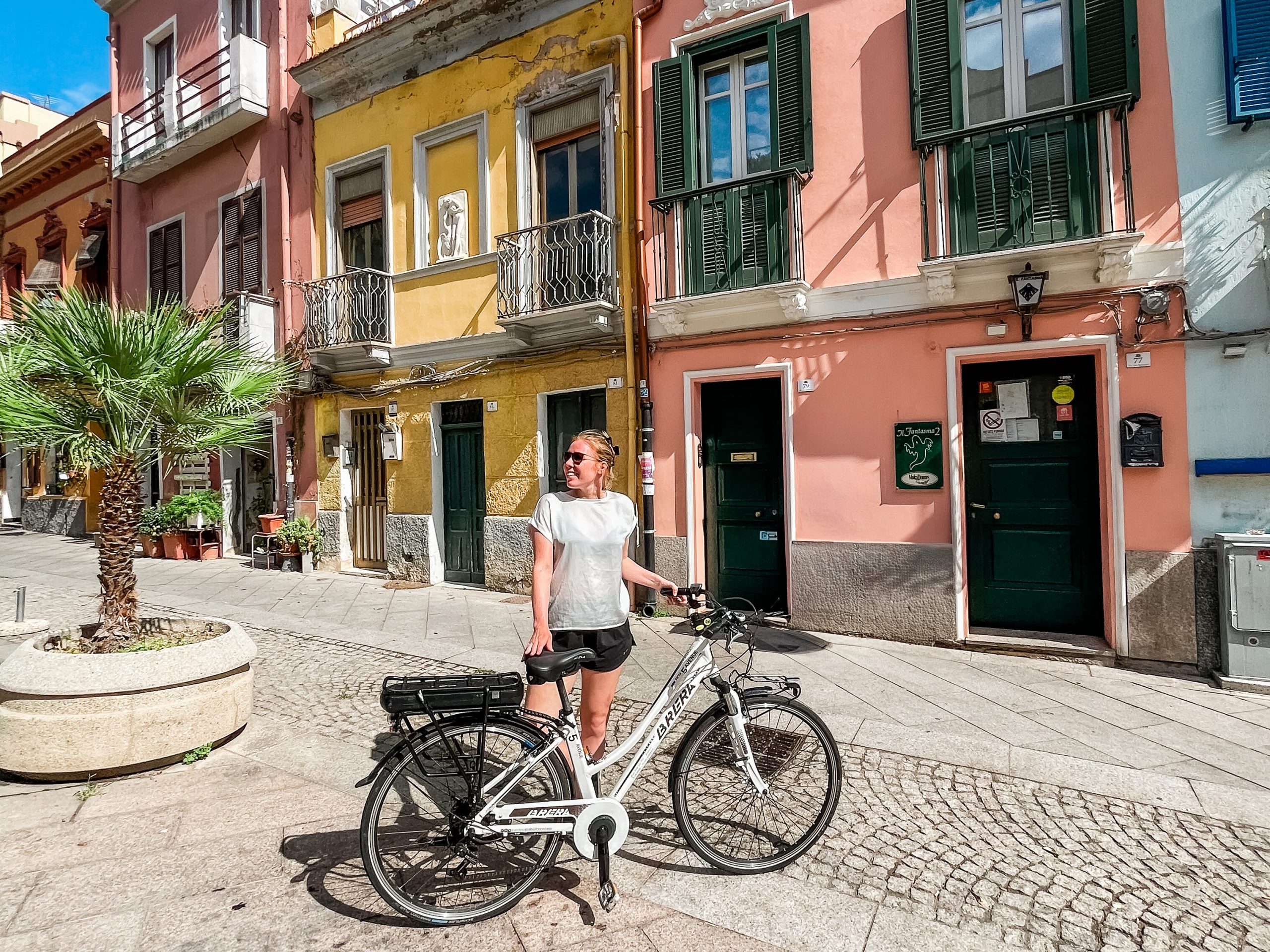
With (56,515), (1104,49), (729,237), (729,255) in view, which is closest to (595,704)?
(729,255)

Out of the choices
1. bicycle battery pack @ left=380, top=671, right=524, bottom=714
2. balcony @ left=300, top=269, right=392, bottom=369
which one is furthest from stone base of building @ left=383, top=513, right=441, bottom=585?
bicycle battery pack @ left=380, top=671, right=524, bottom=714

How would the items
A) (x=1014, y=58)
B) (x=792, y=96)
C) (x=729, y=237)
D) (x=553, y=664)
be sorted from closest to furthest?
(x=553, y=664) < (x=1014, y=58) < (x=792, y=96) < (x=729, y=237)

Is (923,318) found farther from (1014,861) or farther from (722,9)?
(1014,861)

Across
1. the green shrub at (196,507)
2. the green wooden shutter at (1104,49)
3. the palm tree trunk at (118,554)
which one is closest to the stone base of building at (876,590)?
the green wooden shutter at (1104,49)

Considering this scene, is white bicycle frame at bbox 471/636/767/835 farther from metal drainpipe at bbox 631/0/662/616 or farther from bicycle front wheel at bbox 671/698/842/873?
metal drainpipe at bbox 631/0/662/616

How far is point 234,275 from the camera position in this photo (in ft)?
39.6

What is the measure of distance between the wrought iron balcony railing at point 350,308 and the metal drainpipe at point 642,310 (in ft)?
13.9

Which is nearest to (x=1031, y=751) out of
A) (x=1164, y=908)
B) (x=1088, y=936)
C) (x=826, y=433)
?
(x=1164, y=908)

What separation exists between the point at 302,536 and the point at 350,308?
3.65 metres

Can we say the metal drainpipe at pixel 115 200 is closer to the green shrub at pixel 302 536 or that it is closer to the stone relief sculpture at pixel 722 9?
the green shrub at pixel 302 536

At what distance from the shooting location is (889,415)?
651 centimetres

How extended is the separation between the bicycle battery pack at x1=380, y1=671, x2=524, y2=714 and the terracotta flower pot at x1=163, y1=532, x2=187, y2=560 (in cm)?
1215

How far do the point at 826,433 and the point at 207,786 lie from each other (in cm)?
569

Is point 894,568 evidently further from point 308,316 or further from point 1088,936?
point 308,316
